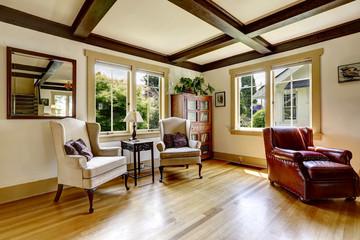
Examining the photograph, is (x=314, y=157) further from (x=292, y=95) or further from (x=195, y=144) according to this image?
(x=195, y=144)

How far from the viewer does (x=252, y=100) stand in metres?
4.30

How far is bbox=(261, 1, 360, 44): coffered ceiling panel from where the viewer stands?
8.38 ft

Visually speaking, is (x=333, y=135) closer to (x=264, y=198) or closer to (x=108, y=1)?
(x=264, y=198)

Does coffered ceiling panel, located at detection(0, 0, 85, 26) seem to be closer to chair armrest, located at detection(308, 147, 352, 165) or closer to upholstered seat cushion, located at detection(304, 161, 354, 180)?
upholstered seat cushion, located at detection(304, 161, 354, 180)

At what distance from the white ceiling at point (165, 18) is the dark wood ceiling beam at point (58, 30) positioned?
8 centimetres

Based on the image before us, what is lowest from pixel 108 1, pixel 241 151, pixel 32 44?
pixel 241 151

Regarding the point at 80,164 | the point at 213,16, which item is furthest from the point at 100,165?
the point at 213,16

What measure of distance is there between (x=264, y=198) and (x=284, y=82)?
96.8 inches

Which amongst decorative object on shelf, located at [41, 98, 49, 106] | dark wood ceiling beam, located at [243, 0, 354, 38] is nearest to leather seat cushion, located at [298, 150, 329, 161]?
dark wood ceiling beam, located at [243, 0, 354, 38]

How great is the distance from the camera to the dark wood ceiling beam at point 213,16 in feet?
7.21

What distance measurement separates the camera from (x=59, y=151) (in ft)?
7.85

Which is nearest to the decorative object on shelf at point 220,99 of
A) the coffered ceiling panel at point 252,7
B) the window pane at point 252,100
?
the window pane at point 252,100

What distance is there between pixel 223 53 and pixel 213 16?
6.22 feet

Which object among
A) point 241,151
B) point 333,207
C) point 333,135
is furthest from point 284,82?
point 333,207
